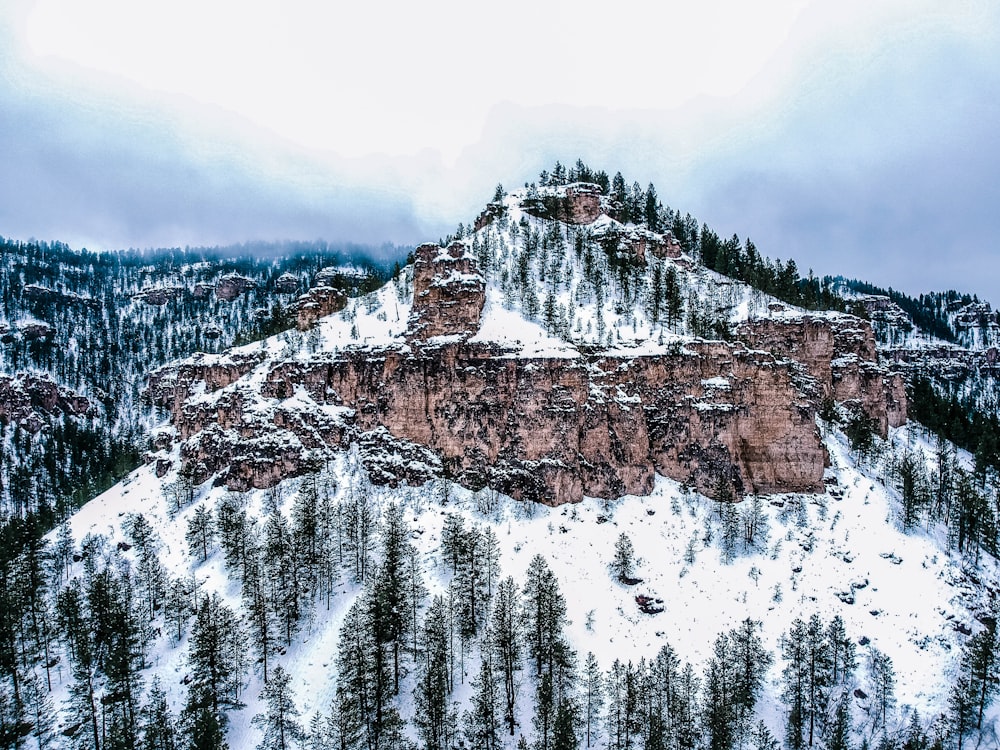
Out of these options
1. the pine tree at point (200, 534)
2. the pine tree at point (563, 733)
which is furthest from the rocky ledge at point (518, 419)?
the pine tree at point (563, 733)

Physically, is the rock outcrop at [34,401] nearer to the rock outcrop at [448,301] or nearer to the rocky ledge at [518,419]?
the rocky ledge at [518,419]

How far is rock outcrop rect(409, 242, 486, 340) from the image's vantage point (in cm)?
9419

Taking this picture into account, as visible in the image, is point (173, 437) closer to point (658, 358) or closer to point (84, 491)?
point (84, 491)

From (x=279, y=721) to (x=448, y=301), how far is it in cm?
6570

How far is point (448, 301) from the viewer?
3745 inches

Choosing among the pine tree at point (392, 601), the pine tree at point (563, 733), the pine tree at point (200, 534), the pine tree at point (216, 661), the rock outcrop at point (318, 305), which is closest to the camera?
the pine tree at point (563, 733)

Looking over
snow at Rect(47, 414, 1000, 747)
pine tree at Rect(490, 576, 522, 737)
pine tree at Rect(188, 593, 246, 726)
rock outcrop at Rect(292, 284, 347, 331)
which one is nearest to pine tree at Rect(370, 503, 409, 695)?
snow at Rect(47, 414, 1000, 747)

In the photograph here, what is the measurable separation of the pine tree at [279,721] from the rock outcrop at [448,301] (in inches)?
2254

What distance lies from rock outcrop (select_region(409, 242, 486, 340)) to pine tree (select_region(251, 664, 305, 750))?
5724 centimetres

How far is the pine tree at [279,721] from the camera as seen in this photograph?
4684 cm

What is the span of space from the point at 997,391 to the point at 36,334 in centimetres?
33869

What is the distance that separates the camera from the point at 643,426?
85.1m

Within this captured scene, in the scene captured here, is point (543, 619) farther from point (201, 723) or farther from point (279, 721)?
point (201, 723)

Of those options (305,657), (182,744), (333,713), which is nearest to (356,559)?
(305,657)
